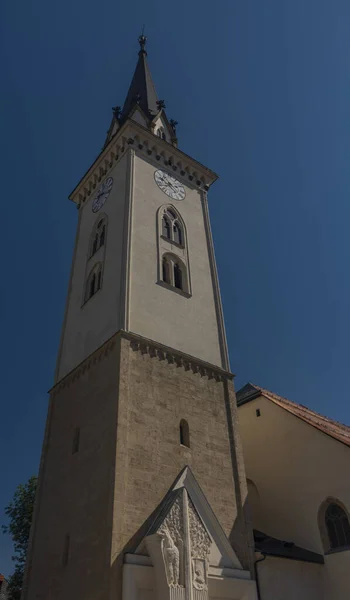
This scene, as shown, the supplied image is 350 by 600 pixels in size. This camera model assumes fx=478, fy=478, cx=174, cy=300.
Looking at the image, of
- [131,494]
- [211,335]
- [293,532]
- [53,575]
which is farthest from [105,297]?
[293,532]

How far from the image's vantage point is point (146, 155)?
898 inches

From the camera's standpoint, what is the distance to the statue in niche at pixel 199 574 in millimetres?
11617

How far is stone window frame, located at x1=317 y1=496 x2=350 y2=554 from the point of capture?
1458 centimetres

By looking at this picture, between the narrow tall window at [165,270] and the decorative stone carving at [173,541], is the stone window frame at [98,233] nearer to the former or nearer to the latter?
the narrow tall window at [165,270]

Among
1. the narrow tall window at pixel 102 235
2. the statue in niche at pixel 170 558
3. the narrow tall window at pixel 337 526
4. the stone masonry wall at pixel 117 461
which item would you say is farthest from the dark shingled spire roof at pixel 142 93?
the statue in niche at pixel 170 558

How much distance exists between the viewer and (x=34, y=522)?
14.8 m

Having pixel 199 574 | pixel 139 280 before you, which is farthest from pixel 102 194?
pixel 199 574

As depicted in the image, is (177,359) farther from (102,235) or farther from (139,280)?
(102,235)

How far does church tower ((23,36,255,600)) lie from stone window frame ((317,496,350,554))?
2.75m

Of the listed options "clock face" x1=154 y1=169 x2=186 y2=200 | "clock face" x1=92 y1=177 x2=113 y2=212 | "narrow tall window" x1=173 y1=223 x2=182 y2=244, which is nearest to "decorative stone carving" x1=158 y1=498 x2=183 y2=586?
"narrow tall window" x1=173 y1=223 x2=182 y2=244

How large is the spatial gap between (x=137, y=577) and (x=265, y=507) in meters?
7.50

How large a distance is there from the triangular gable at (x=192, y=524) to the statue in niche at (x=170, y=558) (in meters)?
0.05

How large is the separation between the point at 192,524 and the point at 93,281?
10.6m

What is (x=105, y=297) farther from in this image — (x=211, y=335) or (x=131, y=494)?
(x=131, y=494)
